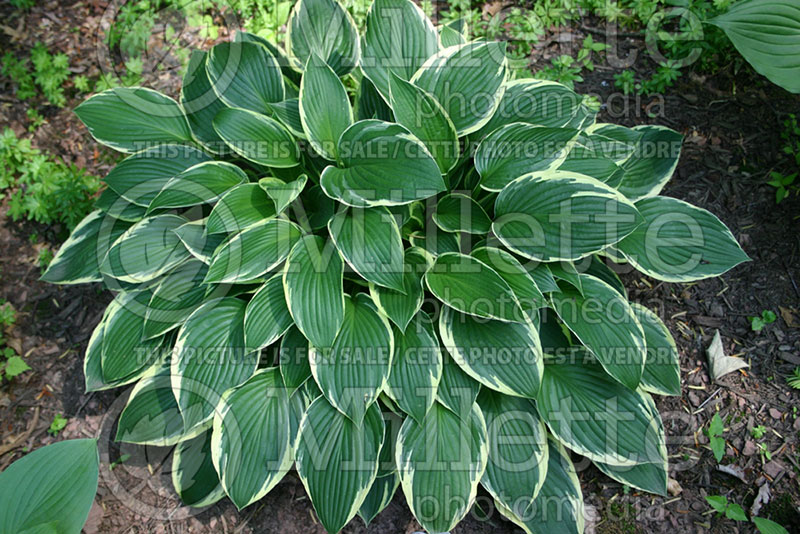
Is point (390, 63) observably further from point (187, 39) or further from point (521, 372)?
point (187, 39)

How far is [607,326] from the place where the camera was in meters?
1.94

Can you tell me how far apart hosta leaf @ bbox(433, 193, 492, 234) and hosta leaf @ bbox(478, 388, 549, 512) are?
2.13ft

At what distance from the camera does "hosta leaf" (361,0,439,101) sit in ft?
6.92

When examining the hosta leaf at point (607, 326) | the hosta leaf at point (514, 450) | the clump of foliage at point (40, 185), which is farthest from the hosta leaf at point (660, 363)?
the clump of foliage at point (40, 185)

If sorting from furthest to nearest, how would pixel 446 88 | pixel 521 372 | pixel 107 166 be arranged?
pixel 107 166
pixel 446 88
pixel 521 372

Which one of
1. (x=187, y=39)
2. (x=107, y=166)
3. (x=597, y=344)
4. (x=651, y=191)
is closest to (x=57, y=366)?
(x=107, y=166)

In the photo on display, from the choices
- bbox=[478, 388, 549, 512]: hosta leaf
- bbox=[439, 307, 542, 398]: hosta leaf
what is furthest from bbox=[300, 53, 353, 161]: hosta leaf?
bbox=[478, 388, 549, 512]: hosta leaf

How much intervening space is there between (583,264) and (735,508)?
111cm

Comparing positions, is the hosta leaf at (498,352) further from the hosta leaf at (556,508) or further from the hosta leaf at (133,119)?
the hosta leaf at (133,119)

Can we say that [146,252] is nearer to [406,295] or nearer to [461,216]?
[406,295]

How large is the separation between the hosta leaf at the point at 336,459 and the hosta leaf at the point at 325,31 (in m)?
1.41

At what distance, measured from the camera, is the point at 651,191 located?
7.14 ft

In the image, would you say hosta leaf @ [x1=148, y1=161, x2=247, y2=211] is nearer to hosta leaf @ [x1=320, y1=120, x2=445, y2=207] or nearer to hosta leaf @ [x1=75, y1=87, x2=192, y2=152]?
hosta leaf @ [x1=75, y1=87, x2=192, y2=152]

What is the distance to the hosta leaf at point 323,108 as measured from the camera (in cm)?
191
